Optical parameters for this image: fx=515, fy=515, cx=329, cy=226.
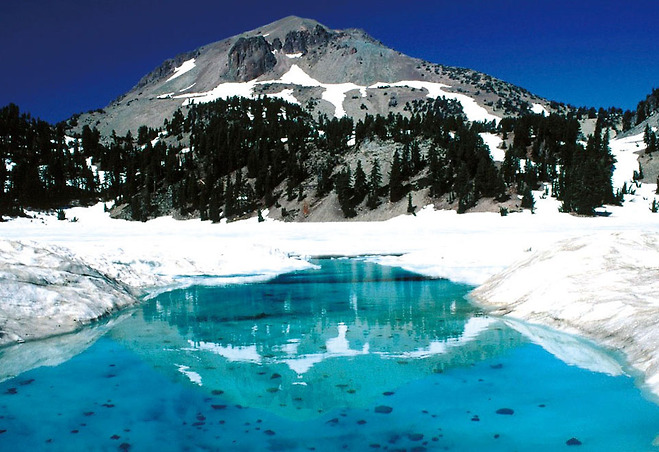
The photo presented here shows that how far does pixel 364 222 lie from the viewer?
75125mm

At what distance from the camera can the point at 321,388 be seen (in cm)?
822

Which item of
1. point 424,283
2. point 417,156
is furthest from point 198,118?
point 424,283

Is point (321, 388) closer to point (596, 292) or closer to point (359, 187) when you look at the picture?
point (596, 292)

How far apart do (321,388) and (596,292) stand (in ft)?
25.7

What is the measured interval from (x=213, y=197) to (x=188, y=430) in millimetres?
86126

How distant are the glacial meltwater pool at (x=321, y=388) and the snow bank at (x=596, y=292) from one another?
54 cm

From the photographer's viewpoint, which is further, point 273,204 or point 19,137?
point 19,137

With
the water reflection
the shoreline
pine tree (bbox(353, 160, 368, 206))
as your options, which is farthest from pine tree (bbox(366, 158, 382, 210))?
the water reflection

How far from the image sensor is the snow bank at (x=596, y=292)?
9.53 metres

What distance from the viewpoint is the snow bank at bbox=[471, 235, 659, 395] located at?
953cm

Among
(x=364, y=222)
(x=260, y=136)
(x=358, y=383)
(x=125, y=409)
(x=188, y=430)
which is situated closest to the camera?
(x=188, y=430)

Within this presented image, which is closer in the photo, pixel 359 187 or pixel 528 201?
pixel 528 201

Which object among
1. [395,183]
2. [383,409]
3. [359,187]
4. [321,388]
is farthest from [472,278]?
[359,187]

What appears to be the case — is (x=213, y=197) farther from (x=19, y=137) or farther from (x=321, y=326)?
(x=321, y=326)
